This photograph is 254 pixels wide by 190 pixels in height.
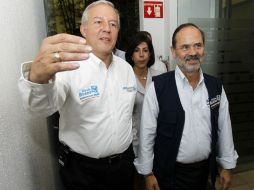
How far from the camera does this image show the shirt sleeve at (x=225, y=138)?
160 centimetres

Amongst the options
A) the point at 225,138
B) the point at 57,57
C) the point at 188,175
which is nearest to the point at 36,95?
the point at 57,57

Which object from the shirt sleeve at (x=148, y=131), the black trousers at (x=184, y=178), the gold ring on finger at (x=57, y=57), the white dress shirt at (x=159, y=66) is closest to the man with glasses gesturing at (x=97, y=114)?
the shirt sleeve at (x=148, y=131)

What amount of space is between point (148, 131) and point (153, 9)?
1.42 metres

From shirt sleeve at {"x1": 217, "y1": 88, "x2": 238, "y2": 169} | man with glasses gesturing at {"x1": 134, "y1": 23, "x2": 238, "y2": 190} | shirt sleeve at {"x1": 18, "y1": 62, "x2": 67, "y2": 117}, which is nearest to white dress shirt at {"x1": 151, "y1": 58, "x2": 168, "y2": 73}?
man with glasses gesturing at {"x1": 134, "y1": 23, "x2": 238, "y2": 190}

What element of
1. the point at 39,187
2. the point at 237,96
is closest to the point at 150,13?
the point at 237,96

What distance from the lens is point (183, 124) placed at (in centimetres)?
146

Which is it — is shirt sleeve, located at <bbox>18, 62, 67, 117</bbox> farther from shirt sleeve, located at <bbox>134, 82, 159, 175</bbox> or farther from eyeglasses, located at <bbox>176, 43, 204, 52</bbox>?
eyeglasses, located at <bbox>176, 43, 204, 52</bbox>

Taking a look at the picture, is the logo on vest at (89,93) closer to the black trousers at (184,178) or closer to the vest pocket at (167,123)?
the vest pocket at (167,123)

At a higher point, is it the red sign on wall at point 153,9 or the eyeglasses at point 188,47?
the red sign on wall at point 153,9

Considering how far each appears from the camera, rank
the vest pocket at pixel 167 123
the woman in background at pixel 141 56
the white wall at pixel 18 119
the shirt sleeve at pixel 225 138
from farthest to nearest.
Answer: the woman in background at pixel 141 56, the shirt sleeve at pixel 225 138, the vest pocket at pixel 167 123, the white wall at pixel 18 119

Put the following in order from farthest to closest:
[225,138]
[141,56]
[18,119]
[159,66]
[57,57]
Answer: [159,66] → [141,56] → [225,138] → [18,119] → [57,57]

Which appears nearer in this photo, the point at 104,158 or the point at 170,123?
the point at 104,158

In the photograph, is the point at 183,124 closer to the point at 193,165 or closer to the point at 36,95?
the point at 193,165

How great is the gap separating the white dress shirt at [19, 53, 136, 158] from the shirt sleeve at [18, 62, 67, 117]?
185mm
